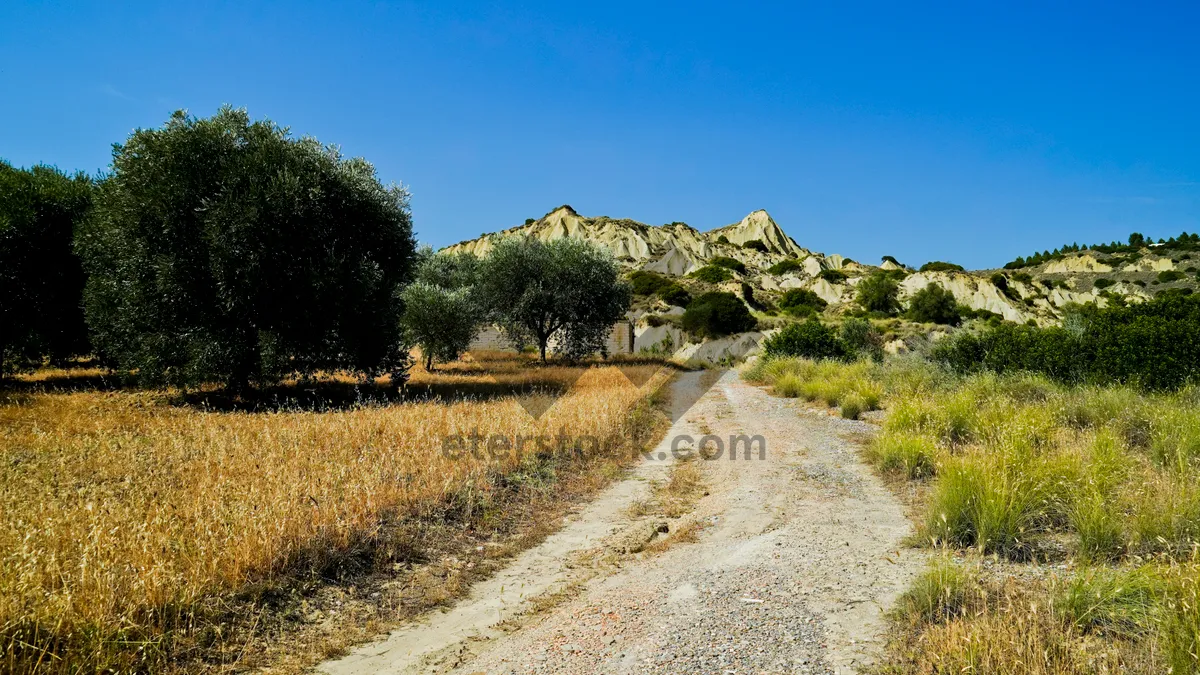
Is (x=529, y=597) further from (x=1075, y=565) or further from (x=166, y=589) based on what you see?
(x=1075, y=565)

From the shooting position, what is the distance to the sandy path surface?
3.92 meters

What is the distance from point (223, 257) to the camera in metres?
15.0

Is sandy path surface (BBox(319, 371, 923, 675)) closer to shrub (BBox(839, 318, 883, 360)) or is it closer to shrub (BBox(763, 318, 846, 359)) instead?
shrub (BBox(839, 318, 883, 360))

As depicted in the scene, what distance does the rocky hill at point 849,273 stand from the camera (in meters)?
69.8

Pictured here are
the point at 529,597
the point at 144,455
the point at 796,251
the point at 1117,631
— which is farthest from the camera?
the point at 796,251

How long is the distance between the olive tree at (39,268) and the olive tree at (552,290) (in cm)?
1785

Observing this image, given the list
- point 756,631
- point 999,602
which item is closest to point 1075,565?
point 999,602

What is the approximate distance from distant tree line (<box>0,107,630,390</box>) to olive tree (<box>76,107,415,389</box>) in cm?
4

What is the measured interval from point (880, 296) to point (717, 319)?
99.5 ft

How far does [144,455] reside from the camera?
29.2ft

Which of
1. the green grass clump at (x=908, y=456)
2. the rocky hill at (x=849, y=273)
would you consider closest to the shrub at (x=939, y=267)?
the rocky hill at (x=849, y=273)

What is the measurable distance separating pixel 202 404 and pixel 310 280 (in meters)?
4.51

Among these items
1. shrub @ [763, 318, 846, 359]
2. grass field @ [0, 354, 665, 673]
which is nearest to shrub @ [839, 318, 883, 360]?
shrub @ [763, 318, 846, 359]

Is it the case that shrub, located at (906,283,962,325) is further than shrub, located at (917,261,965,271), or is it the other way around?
shrub, located at (917,261,965,271)
